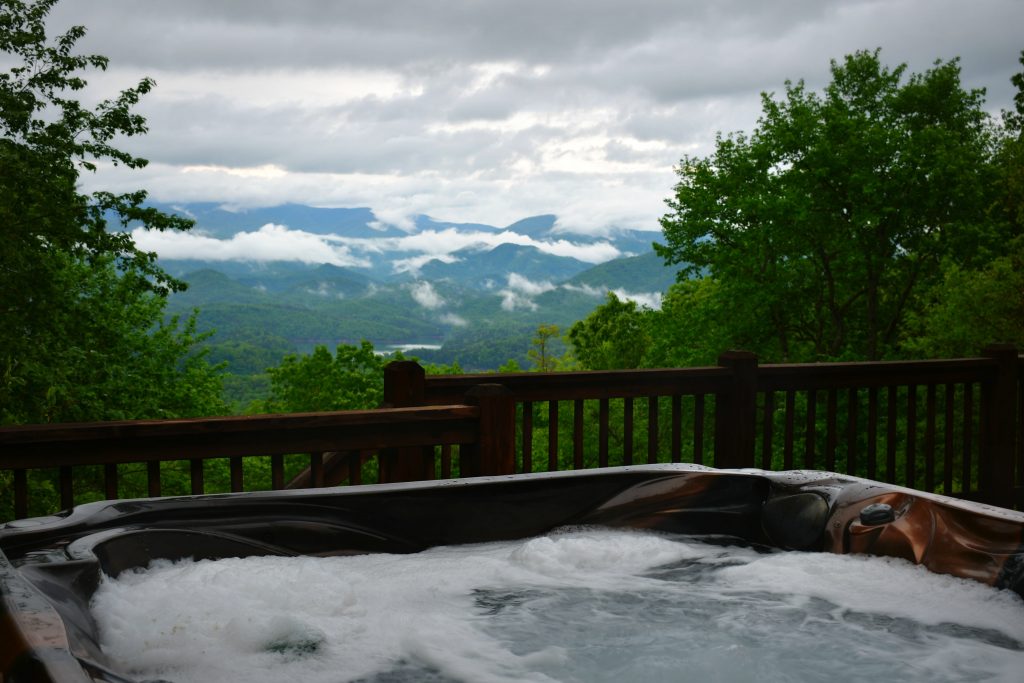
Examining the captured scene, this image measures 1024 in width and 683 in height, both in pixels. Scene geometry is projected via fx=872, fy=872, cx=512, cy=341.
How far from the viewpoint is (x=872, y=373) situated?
399 cm

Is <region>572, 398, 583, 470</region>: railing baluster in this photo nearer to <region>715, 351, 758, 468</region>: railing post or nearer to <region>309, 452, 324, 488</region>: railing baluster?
<region>715, 351, 758, 468</region>: railing post

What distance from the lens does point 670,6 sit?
287 inches

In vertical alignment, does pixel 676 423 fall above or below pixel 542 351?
above

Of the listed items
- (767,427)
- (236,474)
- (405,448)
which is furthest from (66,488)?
(767,427)

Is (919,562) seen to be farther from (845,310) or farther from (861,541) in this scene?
(845,310)

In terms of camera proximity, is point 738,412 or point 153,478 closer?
point 153,478

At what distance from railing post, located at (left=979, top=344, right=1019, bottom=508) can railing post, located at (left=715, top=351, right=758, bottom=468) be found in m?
1.39

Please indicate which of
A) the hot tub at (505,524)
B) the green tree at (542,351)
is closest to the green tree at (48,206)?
the hot tub at (505,524)

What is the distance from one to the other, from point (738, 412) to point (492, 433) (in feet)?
4.48

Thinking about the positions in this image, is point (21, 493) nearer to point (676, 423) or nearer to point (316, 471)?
point (316, 471)

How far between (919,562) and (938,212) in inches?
687

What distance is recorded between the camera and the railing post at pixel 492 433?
284 centimetres

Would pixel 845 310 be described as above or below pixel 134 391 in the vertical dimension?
above

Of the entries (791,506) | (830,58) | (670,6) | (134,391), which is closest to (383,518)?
(791,506)
